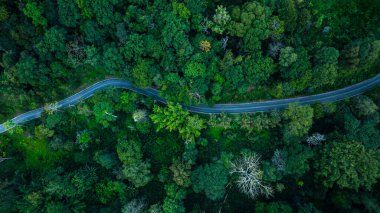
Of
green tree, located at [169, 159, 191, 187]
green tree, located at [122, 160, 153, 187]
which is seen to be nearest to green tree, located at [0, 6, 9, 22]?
green tree, located at [122, 160, 153, 187]

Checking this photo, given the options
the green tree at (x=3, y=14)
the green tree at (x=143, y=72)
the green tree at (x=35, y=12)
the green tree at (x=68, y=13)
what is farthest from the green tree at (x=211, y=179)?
the green tree at (x=3, y=14)

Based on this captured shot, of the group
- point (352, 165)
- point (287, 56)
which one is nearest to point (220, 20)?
point (287, 56)

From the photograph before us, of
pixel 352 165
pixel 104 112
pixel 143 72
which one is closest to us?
pixel 352 165

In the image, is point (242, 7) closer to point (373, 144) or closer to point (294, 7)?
point (294, 7)

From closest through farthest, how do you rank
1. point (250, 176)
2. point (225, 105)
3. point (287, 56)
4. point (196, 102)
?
point (287, 56) < point (250, 176) < point (196, 102) < point (225, 105)

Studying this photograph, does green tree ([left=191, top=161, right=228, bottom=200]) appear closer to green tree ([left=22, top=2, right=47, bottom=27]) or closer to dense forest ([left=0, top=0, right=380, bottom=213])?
dense forest ([left=0, top=0, right=380, bottom=213])

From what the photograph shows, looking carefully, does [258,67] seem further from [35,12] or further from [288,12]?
[35,12]
